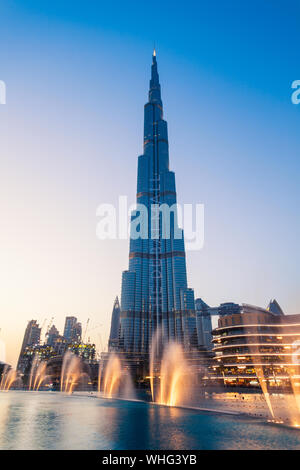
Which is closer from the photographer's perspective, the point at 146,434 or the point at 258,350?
the point at 146,434

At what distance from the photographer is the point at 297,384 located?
312 ft

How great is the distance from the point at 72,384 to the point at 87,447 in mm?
186876

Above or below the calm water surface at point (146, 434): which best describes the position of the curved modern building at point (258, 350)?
above

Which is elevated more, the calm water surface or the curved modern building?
the curved modern building

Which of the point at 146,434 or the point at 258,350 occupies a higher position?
the point at 258,350

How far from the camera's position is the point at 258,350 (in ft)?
356

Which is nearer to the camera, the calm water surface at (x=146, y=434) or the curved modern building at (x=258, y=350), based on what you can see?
the calm water surface at (x=146, y=434)

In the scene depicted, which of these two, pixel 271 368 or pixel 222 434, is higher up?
pixel 271 368

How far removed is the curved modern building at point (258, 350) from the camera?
103938 millimetres

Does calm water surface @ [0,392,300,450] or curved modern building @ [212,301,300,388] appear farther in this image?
curved modern building @ [212,301,300,388]

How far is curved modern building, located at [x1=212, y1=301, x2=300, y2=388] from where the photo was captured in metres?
104
